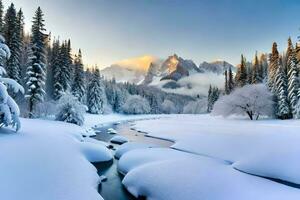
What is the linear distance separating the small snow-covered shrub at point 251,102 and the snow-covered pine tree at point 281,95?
1.40 m

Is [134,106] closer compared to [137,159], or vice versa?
[137,159]

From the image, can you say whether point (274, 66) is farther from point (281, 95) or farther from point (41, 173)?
point (41, 173)

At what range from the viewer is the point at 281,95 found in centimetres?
4312

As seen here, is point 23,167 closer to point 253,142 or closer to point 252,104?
point 253,142

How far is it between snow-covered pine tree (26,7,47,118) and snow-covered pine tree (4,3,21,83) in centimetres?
344

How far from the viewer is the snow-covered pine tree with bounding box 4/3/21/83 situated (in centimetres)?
3494

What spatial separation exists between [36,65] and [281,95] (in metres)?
39.8

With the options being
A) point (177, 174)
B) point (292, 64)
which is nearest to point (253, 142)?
point (177, 174)

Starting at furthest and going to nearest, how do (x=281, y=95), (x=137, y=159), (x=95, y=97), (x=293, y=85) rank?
(x=95, y=97) < (x=281, y=95) < (x=293, y=85) < (x=137, y=159)

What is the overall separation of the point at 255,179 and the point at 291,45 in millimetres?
43840

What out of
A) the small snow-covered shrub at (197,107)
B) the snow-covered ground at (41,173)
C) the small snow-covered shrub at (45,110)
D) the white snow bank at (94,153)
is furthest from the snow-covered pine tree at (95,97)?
the small snow-covered shrub at (197,107)

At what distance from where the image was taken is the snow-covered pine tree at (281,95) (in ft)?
140

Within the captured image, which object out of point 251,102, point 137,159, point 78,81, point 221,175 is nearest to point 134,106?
point 78,81

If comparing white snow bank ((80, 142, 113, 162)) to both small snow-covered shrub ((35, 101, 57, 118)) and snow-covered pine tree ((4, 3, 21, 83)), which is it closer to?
small snow-covered shrub ((35, 101, 57, 118))
